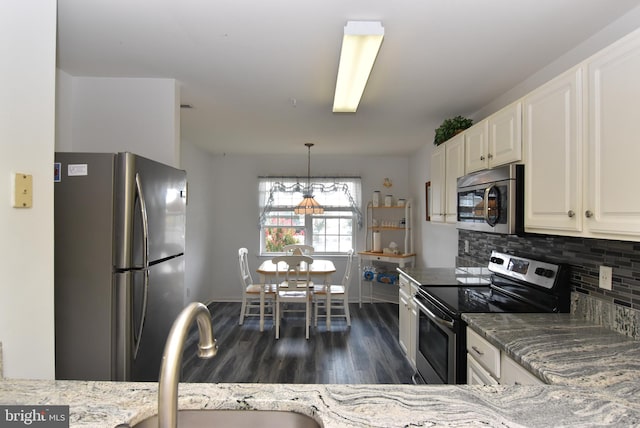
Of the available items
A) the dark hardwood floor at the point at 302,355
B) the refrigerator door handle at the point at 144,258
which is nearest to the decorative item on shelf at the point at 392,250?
the dark hardwood floor at the point at 302,355

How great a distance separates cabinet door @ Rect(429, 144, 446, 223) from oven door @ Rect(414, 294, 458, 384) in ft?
2.92

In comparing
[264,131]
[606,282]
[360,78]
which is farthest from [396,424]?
[264,131]

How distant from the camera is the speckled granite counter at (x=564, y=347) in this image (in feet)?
3.72

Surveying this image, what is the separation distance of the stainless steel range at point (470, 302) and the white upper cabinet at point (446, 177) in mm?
566

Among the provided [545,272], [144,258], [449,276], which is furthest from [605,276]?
[144,258]

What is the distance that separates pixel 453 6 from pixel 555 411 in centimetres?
155

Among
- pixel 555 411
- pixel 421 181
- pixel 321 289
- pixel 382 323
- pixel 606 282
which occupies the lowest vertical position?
pixel 382 323

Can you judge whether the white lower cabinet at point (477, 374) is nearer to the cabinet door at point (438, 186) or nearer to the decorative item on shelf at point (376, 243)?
the cabinet door at point (438, 186)

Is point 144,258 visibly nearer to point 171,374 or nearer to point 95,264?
point 95,264

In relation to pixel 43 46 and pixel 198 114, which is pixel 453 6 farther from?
pixel 198 114

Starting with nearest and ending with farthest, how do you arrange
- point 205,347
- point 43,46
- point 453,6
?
point 205,347
point 43,46
point 453,6

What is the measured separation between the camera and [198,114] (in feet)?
10.7

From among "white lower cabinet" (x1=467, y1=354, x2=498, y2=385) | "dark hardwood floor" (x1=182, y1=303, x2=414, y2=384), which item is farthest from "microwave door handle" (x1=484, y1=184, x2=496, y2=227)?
"dark hardwood floor" (x1=182, y1=303, x2=414, y2=384)

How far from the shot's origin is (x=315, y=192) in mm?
5555
